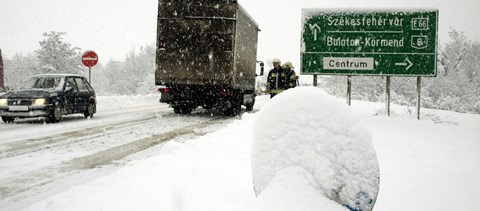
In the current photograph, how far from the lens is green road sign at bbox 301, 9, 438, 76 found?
12.8 m

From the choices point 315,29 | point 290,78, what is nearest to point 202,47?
point 315,29

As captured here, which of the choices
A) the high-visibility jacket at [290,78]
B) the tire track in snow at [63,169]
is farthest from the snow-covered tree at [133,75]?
the tire track in snow at [63,169]

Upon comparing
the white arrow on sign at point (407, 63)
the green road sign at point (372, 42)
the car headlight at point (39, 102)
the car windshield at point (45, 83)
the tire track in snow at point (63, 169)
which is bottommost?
the tire track in snow at point (63, 169)

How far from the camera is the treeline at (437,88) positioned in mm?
31770

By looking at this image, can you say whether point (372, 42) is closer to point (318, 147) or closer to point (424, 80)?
point (318, 147)

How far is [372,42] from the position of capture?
12.9 m

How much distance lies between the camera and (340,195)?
261cm

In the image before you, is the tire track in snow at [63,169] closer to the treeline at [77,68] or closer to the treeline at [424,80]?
the treeline at [77,68]

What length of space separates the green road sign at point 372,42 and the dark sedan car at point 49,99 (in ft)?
25.3

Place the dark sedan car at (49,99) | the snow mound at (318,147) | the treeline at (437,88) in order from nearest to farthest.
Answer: the snow mound at (318,147) < the dark sedan car at (49,99) < the treeline at (437,88)

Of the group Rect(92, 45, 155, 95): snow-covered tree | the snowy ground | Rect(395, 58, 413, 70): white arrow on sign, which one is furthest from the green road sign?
Rect(92, 45, 155, 95): snow-covered tree

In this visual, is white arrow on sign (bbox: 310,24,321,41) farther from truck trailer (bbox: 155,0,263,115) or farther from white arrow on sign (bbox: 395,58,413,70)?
white arrow on sign (bbox: 395,58,413,70)

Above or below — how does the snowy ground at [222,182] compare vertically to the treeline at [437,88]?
below

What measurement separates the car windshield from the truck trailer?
3.36 metres
